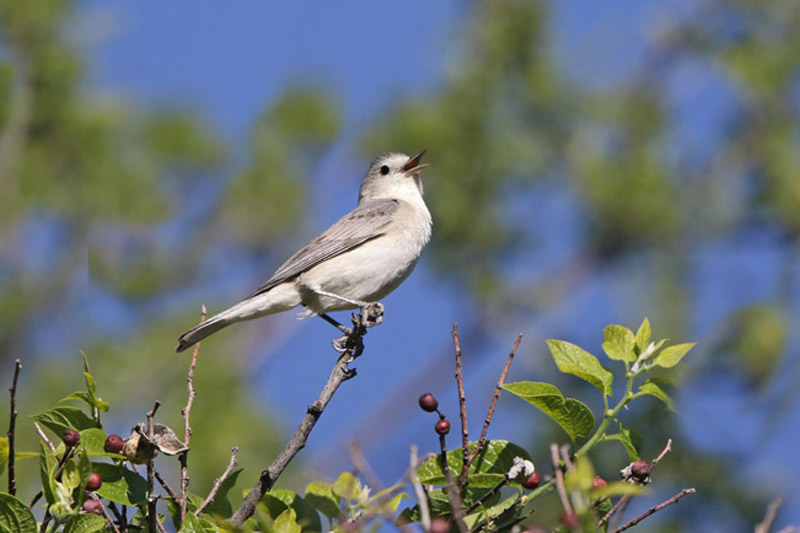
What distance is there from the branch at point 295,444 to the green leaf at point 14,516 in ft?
1.47

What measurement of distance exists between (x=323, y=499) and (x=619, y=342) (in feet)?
2.94

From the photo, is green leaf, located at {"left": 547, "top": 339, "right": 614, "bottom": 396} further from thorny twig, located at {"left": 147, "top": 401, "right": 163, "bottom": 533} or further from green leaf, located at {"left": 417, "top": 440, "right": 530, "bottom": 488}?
thorny twig, located at {"left": 147, "top": 401, "right": 163, "bottom": 533}

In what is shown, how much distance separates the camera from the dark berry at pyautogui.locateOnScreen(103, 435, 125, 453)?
2.47 m

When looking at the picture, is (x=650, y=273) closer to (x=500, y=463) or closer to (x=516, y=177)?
(x=516, y=177)

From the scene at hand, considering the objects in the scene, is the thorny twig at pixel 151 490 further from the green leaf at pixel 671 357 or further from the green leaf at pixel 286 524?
the green leaf at pixel 671 357

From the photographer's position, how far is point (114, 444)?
2477 mm

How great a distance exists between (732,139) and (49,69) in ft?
23.7

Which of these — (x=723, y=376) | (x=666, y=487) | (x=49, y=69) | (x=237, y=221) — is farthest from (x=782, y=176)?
(x=49, y=69)

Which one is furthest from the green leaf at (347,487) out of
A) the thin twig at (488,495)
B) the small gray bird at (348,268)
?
the small gray bird at (348,268)

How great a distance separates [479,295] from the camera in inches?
409

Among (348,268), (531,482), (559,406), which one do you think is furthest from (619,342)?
(348,268)

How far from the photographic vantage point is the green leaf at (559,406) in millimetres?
2426

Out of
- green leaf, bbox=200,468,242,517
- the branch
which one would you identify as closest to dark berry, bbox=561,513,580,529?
the branch

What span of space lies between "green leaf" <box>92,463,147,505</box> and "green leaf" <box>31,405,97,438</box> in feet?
0.42
